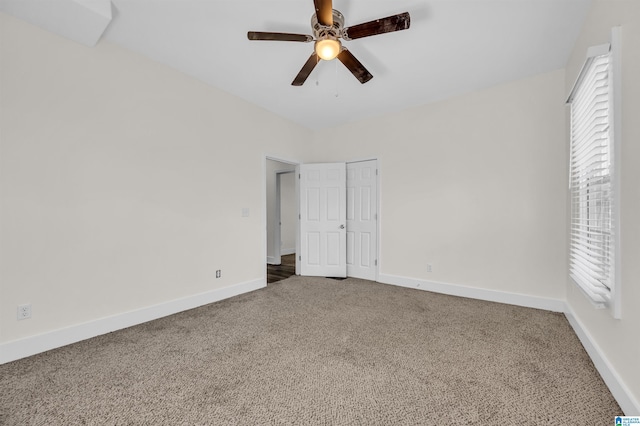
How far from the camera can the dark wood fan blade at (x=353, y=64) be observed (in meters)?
2.31

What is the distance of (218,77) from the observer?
3.32m

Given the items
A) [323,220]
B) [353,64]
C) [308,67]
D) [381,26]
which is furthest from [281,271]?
[381,26]

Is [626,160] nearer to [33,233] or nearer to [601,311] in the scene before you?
[601,311]

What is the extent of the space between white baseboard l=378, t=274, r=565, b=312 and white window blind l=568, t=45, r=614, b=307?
29.7 inches

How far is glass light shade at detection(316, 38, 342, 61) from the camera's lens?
6.76 ft

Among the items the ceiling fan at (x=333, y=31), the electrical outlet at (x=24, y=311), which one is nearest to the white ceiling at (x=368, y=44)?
the ceiling fan at (x=333, y=31)

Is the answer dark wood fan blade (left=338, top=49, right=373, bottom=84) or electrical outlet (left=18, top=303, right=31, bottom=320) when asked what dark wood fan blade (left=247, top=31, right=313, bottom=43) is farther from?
electrical outlet (left=18, top=303, right=31, bottom=320)

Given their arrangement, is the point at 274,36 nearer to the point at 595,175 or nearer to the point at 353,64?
the point at 353,64

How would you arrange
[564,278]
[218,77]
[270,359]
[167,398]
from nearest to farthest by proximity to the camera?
[167,398] < [270,359] < [564,278] < [218,77]

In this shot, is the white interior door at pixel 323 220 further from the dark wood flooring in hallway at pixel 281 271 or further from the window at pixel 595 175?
the window at pixel 595 175

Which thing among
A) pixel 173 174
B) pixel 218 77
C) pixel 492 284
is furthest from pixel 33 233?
pixel 492 284

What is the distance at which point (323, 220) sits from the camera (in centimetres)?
485

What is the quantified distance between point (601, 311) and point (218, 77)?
425 cm

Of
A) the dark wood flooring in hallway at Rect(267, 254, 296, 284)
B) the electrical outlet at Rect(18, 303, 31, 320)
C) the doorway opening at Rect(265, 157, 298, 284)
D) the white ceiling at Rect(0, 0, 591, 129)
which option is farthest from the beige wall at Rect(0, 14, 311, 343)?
the doorway opening at Rect(265, 157, 298, 284)
